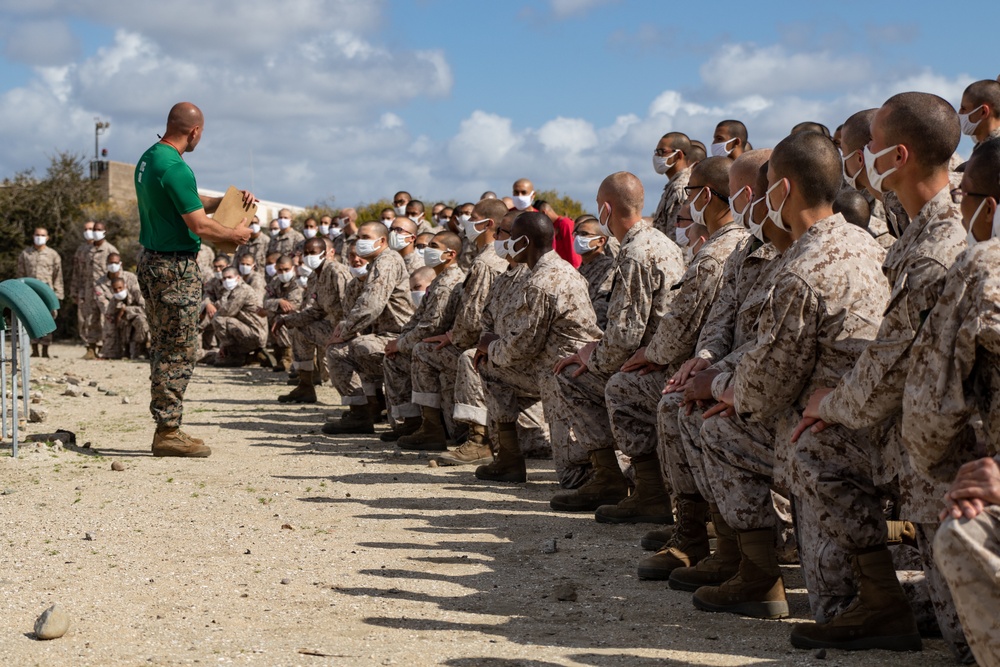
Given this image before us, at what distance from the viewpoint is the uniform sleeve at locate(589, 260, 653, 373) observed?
7.32 m

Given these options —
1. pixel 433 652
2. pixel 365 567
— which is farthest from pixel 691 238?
pixel 433 652

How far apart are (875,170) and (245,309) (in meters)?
16.2

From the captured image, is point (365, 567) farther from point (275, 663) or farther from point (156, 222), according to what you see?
point (156, 222)

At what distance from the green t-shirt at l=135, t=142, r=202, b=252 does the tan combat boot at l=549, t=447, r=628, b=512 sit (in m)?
3.61

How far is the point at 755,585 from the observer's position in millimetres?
5066

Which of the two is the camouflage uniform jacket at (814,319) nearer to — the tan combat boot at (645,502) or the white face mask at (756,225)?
the white face mask at (756,225)

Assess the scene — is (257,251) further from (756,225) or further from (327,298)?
(756,225)

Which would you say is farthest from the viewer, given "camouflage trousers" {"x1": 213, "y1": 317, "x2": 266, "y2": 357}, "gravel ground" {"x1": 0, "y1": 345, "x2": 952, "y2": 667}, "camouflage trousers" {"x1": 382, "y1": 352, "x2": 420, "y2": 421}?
"camouflage trousers" {"x1": 213, "y1": 317, "x2": 266, "y2": 357}

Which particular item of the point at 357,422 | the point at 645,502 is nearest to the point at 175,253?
the point at 357,422

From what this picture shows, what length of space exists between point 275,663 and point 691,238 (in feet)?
12.8

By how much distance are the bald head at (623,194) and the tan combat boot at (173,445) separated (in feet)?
13.2

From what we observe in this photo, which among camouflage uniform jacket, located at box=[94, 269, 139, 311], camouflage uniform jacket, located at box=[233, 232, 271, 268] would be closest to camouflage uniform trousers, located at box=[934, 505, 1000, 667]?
camouflage uniform jacket, located at box=[94, 269, 139, 311]

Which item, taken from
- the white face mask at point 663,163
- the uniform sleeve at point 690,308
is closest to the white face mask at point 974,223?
the uniform sleeve at point 690,308

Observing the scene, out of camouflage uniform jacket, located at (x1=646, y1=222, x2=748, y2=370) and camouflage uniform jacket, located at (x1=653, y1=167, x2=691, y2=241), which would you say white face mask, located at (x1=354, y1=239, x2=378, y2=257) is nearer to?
camouflage uniform jacket, located at (x1=653, y1=167, x2=691, y2=241)
